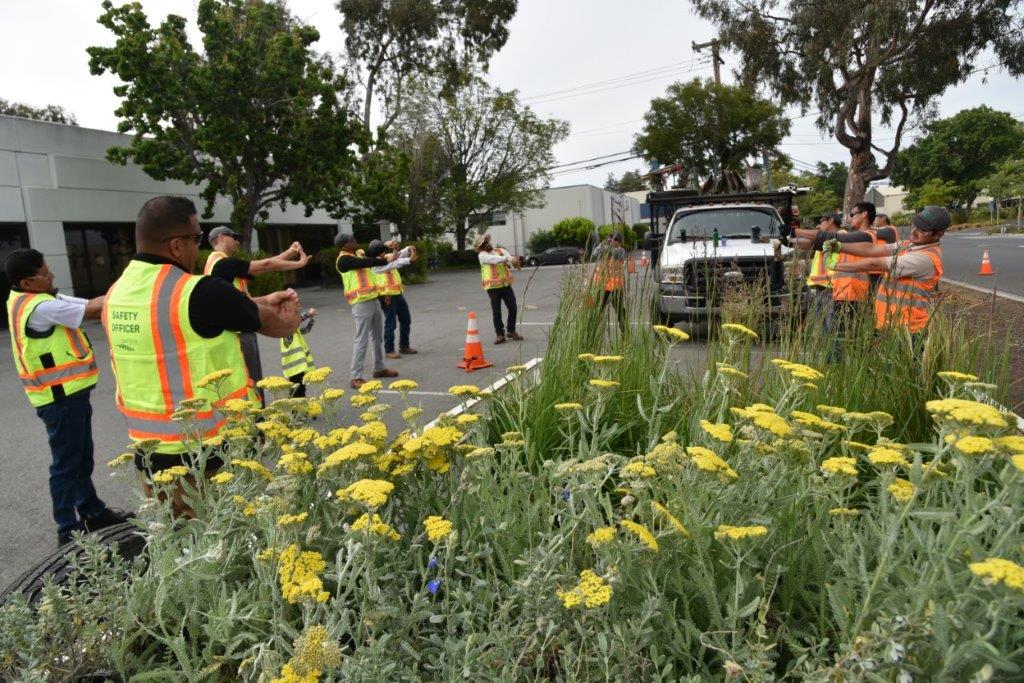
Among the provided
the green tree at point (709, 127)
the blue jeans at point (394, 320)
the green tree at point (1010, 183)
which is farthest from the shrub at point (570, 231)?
the blue jeans at point (394, 320)

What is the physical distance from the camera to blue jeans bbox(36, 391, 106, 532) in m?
4.02

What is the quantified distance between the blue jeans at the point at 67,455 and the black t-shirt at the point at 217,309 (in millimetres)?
2022

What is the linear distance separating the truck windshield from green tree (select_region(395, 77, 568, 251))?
2335cm

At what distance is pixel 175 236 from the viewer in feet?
9.11

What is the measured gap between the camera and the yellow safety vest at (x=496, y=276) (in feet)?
33.9

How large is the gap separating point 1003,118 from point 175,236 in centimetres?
10491

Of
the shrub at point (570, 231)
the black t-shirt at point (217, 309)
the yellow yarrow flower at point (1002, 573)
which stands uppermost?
the shrub at point (570, 231)

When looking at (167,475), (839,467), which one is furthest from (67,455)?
(839,467)

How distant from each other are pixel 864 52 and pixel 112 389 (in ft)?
66.0

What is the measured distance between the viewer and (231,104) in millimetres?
19047

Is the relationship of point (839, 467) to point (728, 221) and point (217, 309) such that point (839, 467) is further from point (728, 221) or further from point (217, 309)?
point (728, 221)

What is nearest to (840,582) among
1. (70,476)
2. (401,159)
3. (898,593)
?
(898,593)

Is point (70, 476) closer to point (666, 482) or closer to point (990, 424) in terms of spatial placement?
point (666, 482)

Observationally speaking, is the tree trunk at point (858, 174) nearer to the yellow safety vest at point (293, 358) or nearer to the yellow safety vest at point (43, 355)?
the yellow safety vest at point (293, 358)
